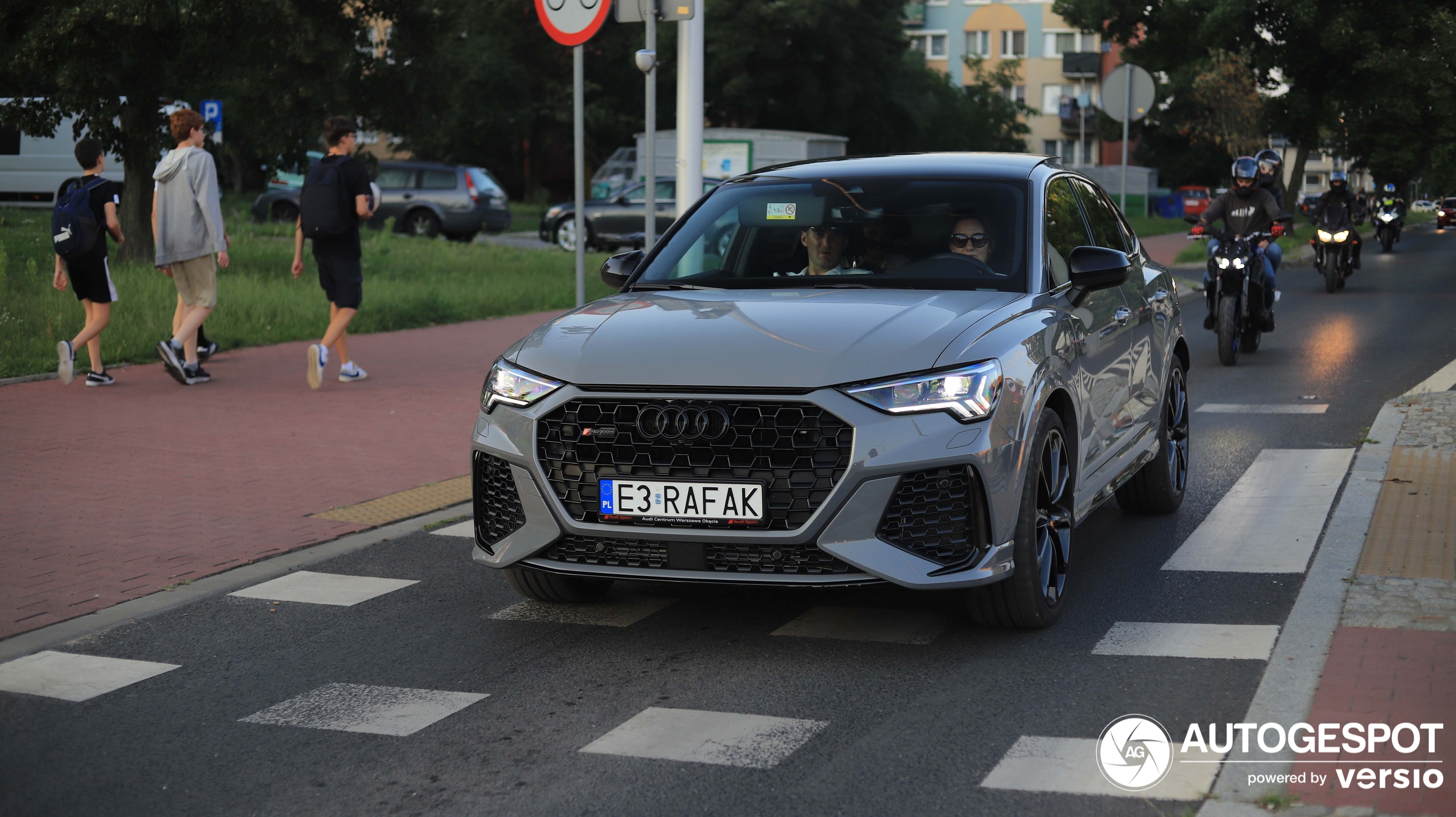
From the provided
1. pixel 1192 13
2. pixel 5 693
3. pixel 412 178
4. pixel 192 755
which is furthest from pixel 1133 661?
pixel 1192 13

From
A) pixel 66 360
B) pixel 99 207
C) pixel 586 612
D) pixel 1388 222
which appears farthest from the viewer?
pixel 1388 222

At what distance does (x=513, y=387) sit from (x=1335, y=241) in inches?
783

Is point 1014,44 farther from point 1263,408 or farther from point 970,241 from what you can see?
point 970,241

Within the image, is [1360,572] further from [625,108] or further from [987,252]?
[625,108]

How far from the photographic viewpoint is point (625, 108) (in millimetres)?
58219

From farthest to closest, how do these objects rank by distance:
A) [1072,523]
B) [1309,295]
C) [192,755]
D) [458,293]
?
1. [1309,295]
2. [458,293]
3. [1072,523]
4. [192,755]

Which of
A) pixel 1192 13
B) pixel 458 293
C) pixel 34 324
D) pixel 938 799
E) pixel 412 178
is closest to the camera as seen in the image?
A: pixel 938 799

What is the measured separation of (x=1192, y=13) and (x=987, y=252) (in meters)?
44.7

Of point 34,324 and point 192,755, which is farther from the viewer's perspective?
point 34,324

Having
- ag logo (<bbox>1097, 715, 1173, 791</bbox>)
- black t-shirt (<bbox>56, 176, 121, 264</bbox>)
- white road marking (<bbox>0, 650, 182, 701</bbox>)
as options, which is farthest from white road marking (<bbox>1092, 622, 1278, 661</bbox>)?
black t-shirt (<bbox>56, 176, 121, 264</bbox>)

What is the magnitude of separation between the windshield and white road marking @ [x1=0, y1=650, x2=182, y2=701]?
2333mm

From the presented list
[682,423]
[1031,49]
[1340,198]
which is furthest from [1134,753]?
[1031,49]

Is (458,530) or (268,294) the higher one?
(268,294)

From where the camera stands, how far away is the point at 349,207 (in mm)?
11805
